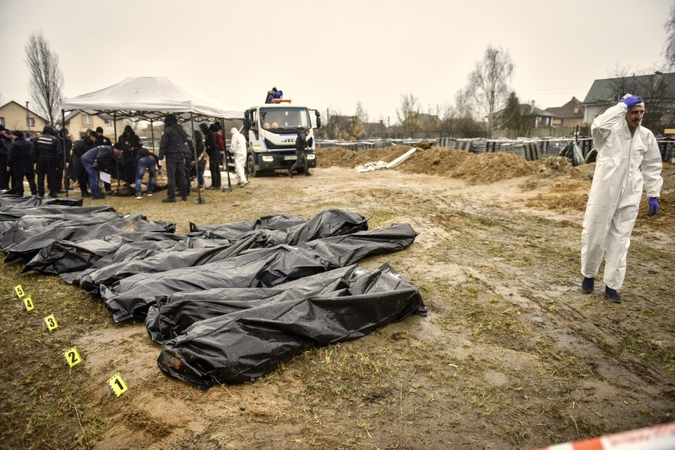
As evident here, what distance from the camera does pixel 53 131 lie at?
11.1 m

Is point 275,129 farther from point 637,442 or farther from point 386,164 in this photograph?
point 637,442

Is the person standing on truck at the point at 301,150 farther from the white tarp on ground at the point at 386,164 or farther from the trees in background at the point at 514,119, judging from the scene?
the trees in background at the point at 514,119

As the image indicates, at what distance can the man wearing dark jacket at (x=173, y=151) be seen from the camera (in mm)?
10172

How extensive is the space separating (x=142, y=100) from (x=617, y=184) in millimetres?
10286

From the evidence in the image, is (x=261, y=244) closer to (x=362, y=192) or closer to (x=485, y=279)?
(x=485, y=279)

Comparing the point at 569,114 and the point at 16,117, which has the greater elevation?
the point at 569,114

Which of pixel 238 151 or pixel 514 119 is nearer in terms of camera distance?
pixel 238 151

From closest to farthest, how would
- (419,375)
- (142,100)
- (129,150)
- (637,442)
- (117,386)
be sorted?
(637,442) < (117,386) < (419,375) < (142,100) < (129,150)

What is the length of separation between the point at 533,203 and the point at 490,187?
2.97m

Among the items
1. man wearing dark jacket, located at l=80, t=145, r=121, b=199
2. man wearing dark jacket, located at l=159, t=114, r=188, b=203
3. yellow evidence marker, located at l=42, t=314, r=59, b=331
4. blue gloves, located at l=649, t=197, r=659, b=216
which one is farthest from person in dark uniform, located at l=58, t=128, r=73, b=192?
blue gloves, located at l=649, t=197, r=659, b=216

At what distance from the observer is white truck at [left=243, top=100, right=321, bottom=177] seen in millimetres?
15977

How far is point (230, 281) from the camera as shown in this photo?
4.12m

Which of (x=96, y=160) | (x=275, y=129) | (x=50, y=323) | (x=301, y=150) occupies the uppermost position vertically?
(x=275, y=129)

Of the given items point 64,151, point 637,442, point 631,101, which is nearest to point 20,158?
point 64,151
